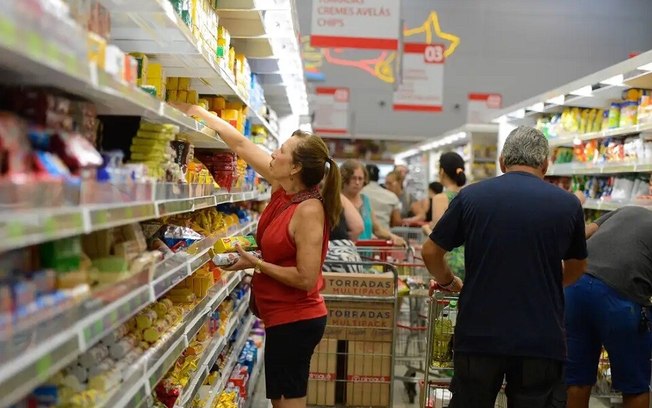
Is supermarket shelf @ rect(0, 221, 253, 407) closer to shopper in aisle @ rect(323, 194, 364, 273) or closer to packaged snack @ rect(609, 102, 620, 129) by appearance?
shopper in aisle @ rect(323, 194, 364, 273)

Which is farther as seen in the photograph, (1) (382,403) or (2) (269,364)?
(1) (382,403)

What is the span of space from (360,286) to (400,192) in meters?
7.08

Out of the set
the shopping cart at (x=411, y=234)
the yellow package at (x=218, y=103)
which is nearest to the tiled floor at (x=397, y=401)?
the yellow package at (x=218, y=103)

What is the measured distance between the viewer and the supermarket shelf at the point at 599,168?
214 inches

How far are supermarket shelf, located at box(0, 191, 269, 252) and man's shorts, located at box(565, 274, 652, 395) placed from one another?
263cm

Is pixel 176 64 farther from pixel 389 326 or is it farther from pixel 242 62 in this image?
pixel 389 326

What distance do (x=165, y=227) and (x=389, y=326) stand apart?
2.12 meters

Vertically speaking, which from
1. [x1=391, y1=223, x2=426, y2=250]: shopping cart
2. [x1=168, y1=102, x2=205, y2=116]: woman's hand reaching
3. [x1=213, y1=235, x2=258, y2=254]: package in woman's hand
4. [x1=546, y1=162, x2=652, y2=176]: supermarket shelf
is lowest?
[x1=391, y1=223, x2=426, y2=250]: shopping cart

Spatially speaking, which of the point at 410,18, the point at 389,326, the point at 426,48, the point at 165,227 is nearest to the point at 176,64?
the point at 165,227

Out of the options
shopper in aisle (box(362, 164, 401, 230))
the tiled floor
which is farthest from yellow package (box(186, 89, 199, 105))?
shopper in aisle (box(362, 164, 401, 230))

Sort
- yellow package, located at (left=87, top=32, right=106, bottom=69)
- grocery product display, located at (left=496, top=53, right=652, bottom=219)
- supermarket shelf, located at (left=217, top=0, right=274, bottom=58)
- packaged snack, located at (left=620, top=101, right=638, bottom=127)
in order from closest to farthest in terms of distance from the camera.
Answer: yellow package, located at (left=87, top=32, right=106, bottom=69), supermarket shelf, located at (left=217, top=0, right=274, bottom=58), grocery product display, located at (left=496, top=53, right=652, bottom=219), packaged snack, located at (left=620, top=101, right=638, bottom=127)

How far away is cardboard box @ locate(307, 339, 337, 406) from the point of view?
4.70m

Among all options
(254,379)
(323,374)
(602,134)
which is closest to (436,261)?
(323,374)

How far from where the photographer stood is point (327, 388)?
4766 millimetres
